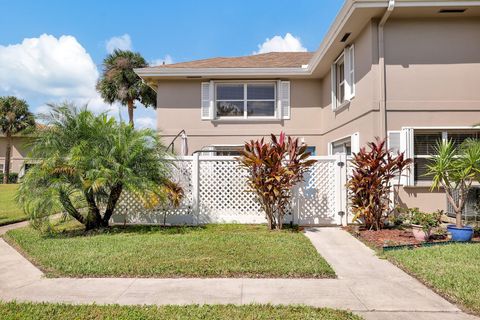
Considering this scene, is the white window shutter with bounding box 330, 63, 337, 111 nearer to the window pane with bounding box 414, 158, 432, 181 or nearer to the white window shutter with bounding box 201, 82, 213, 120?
the window pane with bounding box 414, 158, 432, 181

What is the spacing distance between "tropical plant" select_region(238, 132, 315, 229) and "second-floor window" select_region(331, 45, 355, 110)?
341 cm

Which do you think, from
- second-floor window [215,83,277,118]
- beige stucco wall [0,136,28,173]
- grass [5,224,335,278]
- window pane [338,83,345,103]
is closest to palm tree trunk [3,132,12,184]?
beige stucco wall [0,136,28,173]

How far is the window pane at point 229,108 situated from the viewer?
13.3 meters

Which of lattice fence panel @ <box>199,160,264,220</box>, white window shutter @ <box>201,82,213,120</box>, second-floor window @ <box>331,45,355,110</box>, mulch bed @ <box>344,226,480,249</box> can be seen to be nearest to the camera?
mulch bed @ <box>344,226,480,249</box>

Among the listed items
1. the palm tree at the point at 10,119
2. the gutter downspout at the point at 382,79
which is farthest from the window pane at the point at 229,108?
the palm tree at the point at 10,119

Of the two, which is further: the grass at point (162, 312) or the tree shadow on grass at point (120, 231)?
the tree shadow on grass at point (120, 231)

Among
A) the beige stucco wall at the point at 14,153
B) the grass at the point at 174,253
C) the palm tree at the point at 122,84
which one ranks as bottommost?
the grass at the point at 174,253

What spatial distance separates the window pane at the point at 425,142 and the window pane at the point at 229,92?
6.95 metres

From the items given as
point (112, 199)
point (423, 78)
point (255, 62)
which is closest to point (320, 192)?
point (423, 78)

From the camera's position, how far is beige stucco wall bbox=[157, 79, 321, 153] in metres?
13.1

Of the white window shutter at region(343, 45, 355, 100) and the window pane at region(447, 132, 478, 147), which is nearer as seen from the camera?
the window pane at region(447, 132, 478, 147)

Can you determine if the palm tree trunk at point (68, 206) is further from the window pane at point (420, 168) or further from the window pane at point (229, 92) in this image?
the window pane at point (420, 168)

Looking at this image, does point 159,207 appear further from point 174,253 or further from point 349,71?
point 349,71

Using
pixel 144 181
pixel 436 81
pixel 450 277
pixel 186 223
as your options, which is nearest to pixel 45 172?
pixel 144 181
